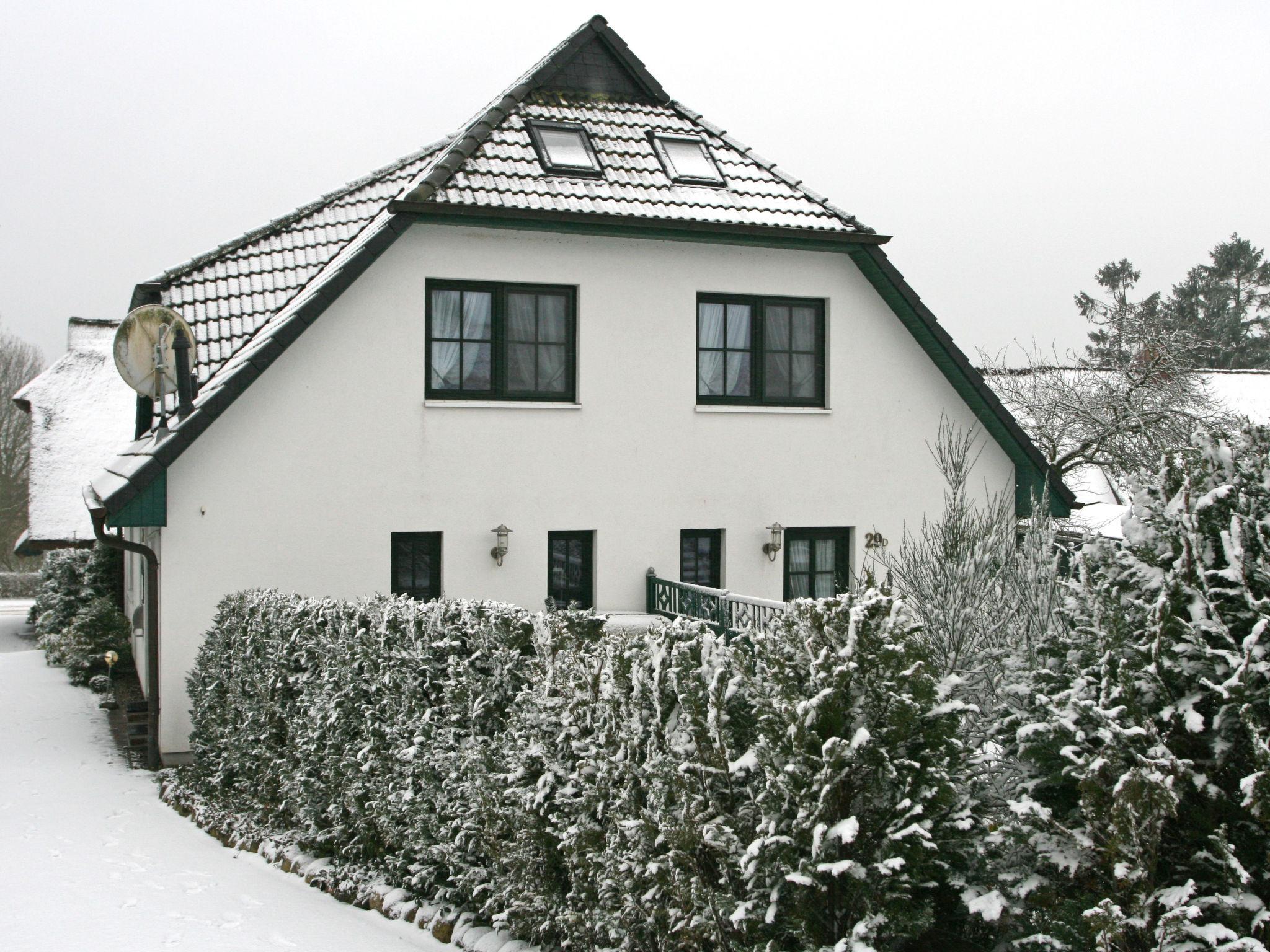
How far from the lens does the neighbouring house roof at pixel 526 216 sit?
45.1ft

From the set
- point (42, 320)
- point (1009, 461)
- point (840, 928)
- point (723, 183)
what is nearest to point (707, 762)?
point (840, 928)

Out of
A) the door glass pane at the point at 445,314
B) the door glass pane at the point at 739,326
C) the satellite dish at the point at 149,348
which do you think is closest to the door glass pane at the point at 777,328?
the door glass pane at the point at 739,326

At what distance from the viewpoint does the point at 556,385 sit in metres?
15.2

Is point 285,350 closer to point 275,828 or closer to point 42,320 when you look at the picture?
point 275,828

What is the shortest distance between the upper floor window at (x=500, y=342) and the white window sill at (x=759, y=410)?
1.75m

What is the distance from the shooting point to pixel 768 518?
16.0 m

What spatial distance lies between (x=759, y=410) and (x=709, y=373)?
2.60 feet

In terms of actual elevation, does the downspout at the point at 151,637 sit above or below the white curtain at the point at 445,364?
below

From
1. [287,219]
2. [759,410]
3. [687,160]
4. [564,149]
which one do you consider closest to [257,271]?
[287,219]

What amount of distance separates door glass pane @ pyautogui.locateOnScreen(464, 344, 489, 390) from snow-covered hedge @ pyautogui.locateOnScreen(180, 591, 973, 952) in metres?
5.47

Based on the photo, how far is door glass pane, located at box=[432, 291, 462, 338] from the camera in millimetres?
14648

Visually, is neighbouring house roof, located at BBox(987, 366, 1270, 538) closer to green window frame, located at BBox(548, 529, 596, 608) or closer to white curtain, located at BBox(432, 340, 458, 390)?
green window frame, located at BBox(548, 529, 596, 608)

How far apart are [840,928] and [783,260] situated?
12448mm

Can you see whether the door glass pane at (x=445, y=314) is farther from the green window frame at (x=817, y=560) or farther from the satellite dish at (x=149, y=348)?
the green window frame at (x=817, y=560)
